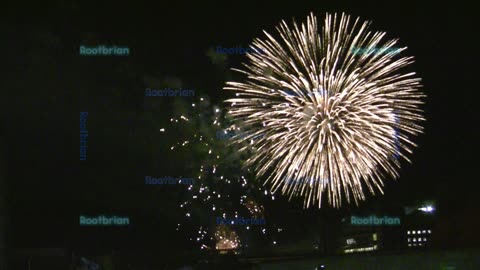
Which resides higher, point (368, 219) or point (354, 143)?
point (354, 143)

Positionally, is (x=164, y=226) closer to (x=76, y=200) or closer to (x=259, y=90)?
(x=76, y=200)

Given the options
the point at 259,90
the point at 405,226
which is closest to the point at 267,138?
the point at 259,90

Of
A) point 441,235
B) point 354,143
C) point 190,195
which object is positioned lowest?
point 441,235

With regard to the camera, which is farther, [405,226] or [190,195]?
[405,226]

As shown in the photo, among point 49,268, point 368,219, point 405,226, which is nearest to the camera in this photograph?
point 49,268

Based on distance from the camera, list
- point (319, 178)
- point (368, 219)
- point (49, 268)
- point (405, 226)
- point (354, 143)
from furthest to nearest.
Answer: point (405, 226) < point (368, 219) < point (49, 268) < point (319, 178) < point (354, 143)

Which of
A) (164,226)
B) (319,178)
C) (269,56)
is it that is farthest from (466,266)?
(164,226)

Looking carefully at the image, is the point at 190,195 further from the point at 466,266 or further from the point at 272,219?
the point at 466,266

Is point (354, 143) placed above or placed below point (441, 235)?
above

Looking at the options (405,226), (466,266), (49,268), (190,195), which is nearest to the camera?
(466,266)
